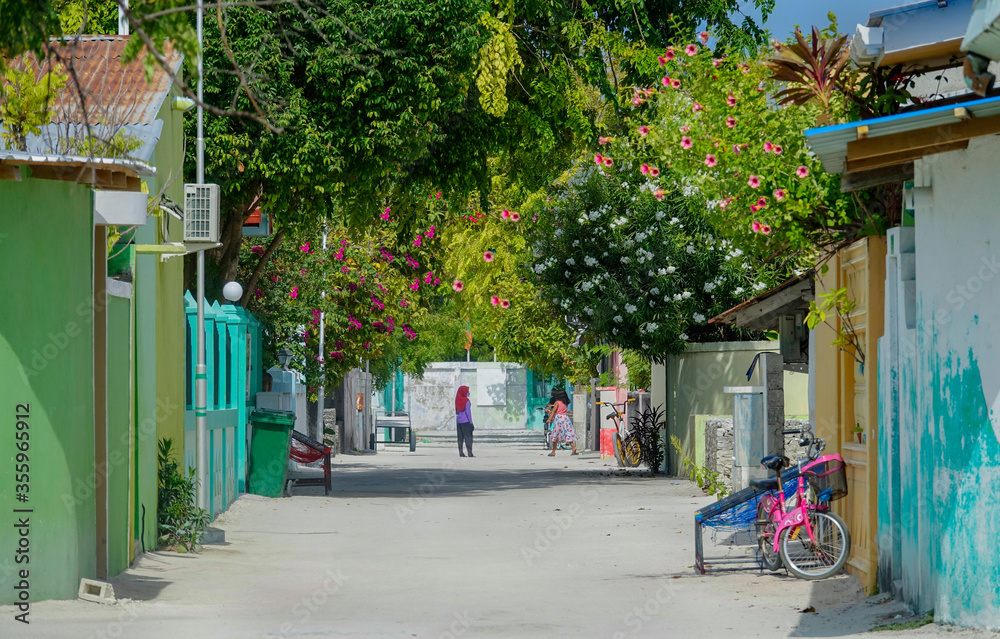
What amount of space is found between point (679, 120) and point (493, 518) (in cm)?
585

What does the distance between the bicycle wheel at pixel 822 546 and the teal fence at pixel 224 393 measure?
708 cm

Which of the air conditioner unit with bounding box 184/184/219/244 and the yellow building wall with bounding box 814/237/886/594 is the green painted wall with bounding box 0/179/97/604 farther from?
the yellow building wall with bounding box 814/237/886/594

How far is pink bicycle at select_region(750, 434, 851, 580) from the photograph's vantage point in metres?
10.5

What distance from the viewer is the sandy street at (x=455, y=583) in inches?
340

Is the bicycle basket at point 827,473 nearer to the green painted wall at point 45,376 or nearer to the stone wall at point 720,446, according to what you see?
the green painted wall at point 45,376

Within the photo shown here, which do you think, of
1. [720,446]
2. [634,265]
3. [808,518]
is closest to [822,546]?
[808,518]

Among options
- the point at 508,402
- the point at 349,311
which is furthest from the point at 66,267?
the point at 508,402

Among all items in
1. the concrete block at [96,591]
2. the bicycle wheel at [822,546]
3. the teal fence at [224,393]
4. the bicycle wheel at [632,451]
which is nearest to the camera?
the concrete block at [96,591]

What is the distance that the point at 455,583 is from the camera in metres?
11.1

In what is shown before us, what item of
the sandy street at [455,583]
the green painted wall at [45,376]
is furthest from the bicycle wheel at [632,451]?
Result: the green painted wall at [45,376]

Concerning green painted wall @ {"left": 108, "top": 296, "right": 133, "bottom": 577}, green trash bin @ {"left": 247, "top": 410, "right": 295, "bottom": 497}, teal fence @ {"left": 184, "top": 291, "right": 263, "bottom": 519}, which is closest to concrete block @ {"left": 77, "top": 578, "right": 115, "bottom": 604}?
green painted wall @ {"left": 108, "top": 296, "right": 133, "bottom": 577}

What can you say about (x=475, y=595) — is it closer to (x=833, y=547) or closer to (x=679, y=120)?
(x=833, y=547)

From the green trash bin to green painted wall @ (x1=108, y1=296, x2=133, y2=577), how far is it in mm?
8094

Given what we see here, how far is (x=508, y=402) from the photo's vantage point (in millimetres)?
63094
